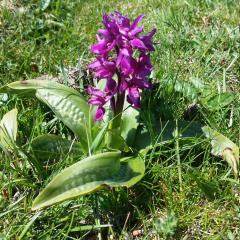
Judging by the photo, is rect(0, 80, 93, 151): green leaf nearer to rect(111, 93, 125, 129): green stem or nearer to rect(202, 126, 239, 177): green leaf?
rect(111, 93, 125, 129): green stem

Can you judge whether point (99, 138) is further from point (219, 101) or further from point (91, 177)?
point (219, 101)

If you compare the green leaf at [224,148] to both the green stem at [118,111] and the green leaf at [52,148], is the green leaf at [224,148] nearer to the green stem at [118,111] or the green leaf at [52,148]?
the green stem at [118,111]

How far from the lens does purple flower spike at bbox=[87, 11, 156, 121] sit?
1812mm

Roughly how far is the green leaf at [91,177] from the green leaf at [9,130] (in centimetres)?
36

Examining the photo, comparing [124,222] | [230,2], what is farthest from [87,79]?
[230,2]

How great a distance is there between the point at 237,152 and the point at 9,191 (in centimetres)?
88

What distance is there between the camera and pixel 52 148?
2027 mm

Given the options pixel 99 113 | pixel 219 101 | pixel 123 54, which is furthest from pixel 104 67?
pixel 219 101

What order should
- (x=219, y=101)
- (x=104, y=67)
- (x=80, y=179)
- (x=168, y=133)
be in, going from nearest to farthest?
(x=80, y=179) < (x=104, y=67) < (x=168, y=133) < (x=219, y=101)

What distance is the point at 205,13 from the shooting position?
3184mm

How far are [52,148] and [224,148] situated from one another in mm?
676

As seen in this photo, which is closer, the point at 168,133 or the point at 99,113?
the point at 99,113

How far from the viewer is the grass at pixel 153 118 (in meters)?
1.82

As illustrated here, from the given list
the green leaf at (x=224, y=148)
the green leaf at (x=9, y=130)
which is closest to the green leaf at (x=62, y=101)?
the green leaf at (x=9, y=130)
